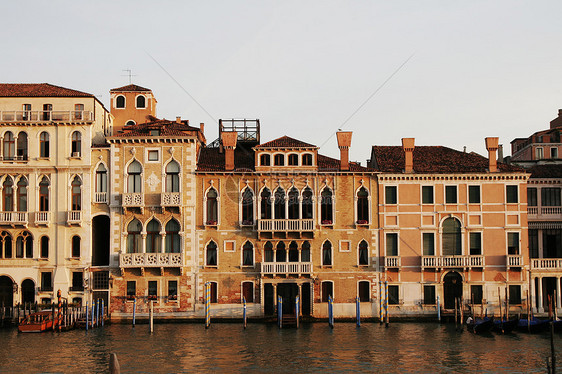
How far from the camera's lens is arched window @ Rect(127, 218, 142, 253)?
41.2 metres

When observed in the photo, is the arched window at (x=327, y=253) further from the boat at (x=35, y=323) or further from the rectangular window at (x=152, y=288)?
the boat at (x=35, y=323)

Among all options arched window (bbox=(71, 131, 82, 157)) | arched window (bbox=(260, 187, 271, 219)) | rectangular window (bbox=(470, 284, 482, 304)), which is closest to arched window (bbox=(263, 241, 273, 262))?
arched window (bbox=(260, 187, 271, 219))

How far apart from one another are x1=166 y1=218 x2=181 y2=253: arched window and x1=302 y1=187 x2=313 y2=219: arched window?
708 cm

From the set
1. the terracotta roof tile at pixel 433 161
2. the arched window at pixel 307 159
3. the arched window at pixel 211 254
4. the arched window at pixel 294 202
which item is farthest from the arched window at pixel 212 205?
the terracotta roof tile at pixel 433 161

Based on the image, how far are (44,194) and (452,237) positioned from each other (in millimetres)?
22987

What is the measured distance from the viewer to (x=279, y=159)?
4159 cm

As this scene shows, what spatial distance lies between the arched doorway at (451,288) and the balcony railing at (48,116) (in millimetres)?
21916

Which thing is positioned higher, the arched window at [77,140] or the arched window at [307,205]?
the arched window at [77,140]

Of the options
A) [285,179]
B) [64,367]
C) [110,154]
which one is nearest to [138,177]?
[110,154]

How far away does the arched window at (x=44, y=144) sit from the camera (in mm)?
41781

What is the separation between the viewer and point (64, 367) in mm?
28469

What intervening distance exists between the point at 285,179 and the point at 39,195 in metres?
13.8

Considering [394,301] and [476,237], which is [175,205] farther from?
[476,237]

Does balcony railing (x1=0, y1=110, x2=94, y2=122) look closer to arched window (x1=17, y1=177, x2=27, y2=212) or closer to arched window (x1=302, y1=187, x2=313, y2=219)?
arched window (x1=17, y1=177, x2=27, y2=212)
